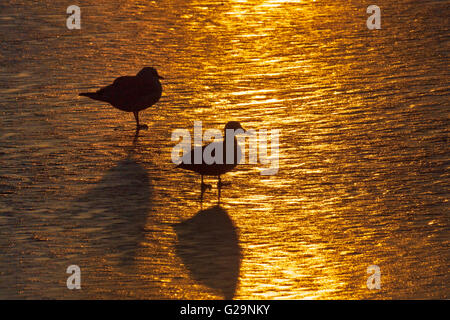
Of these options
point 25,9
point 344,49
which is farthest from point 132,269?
point 25,9

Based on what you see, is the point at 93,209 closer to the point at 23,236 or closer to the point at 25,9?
the point at 23,236

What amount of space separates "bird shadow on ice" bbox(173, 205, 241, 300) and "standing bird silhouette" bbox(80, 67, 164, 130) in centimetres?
254

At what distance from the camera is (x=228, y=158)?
880 centimetres

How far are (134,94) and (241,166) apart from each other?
1.85 m

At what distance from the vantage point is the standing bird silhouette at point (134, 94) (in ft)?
35.0

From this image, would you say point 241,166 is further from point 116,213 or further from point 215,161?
point 116,213

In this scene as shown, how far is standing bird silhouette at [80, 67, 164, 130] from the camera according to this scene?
10.7 metres

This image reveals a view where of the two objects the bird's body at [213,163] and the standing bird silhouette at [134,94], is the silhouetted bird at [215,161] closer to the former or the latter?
the bird's body at [213,163]

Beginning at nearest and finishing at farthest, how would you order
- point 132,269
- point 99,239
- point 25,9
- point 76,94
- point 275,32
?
point 132,269
point 99,239
point 76,94
point 275,32
point 25,9

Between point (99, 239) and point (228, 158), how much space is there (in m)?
1.60

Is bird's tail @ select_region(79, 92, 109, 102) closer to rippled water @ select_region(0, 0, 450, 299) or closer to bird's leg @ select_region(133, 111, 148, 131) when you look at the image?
rippled water @ select_region(0, 0, 450, 299)

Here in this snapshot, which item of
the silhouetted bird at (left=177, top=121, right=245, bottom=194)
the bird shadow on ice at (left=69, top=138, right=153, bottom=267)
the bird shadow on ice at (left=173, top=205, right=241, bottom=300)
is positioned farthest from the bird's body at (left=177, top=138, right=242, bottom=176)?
the bird shadow on ice at (left=69, top=138, right=153, bottom=267)

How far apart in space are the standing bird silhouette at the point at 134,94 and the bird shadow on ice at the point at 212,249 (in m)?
2.54

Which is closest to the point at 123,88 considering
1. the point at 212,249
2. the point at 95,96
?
the point at 95,96
